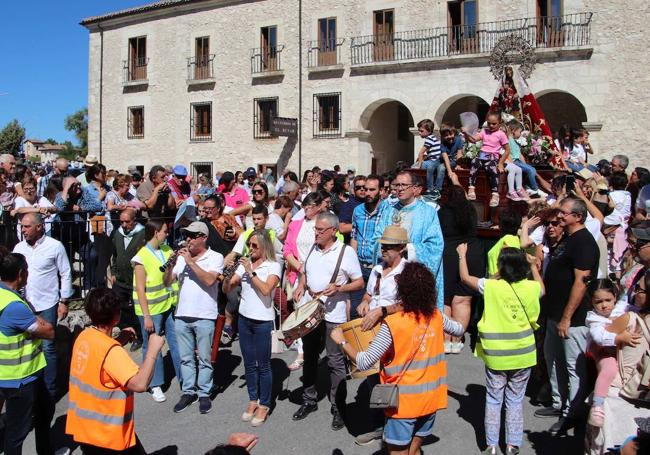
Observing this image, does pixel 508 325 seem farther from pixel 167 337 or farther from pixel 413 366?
pixel 167 337

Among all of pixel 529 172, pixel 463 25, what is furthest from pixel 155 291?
→ pixel 463 25

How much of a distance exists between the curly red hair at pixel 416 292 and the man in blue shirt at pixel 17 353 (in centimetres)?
276

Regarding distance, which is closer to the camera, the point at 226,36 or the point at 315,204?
the point at 315,204

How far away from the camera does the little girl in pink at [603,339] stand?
12.8ft

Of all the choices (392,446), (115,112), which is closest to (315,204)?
(392,446)

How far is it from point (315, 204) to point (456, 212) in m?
1.61

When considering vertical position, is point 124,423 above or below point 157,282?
below

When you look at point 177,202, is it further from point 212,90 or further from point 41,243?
point 212,90

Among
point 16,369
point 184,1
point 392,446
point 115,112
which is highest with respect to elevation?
point 184,1

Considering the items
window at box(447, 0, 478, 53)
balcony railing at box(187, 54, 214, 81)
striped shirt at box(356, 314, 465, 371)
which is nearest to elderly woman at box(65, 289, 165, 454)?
striped shirt at box(356, 314, 465, 371)

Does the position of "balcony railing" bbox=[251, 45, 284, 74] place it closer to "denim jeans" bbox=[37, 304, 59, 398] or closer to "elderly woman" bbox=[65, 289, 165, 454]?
"denim jeans" bbox=[37, 304, 59, 398]

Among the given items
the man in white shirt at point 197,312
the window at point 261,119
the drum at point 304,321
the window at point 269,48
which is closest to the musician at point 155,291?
the man in white shirt at point 197,312

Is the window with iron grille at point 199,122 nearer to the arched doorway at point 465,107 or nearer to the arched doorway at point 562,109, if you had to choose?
the arched doorway at point 465,107

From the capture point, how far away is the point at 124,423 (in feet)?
12.5
